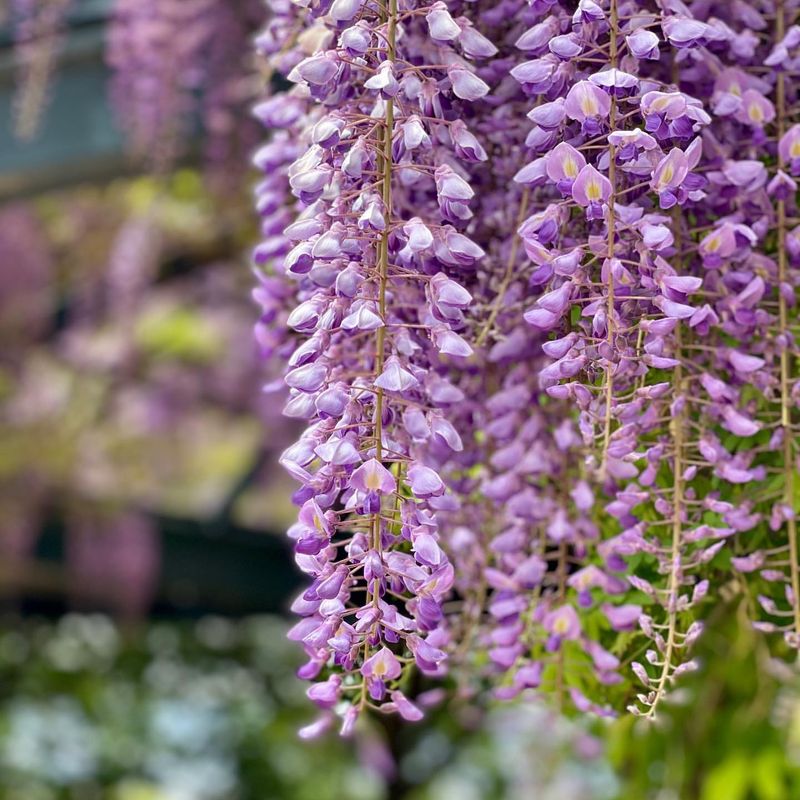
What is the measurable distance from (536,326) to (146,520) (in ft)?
9.28

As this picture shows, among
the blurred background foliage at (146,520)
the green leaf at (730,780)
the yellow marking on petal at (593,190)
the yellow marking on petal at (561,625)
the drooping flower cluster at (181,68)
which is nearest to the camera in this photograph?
the yellow marking on petal at (593,190)

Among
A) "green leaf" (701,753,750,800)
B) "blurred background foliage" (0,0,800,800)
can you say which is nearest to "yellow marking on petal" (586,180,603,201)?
"green leaf" (701,753,750,800)

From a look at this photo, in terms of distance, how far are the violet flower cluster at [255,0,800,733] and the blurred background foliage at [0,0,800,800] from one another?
4.06ft

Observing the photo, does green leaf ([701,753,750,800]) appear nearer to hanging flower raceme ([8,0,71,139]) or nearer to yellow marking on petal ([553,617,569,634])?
yellow marking on petal ([553,617,569,634])

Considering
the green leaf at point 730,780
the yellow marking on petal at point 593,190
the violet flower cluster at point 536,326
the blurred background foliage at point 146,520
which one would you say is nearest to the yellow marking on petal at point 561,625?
the violet flower cluster at point 536,326

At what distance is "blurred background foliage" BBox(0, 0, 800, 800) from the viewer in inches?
102

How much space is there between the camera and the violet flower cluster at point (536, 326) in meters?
0.58

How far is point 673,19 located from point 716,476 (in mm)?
286

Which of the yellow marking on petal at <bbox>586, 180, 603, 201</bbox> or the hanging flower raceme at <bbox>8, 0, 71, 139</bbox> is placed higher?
the yellow marking on petal at <bbox>586, 180, 603, 201</bbox>

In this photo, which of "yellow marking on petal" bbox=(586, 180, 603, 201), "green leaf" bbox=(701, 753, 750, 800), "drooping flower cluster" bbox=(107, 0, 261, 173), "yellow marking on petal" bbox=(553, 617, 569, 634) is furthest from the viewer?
"drooping flower cluster" bbox=(107, 0, 261, 173)

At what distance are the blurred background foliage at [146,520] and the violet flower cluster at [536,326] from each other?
1.24 metres

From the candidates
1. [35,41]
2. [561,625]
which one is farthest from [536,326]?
[35,41]

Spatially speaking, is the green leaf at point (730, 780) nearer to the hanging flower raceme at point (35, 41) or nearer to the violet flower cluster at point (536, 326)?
the violet flower cluster at point (536, 326)

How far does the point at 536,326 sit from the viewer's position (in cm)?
61
